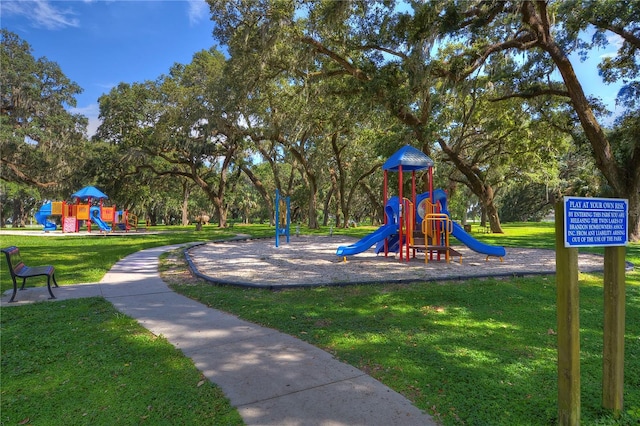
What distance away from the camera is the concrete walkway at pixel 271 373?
2.71 meters

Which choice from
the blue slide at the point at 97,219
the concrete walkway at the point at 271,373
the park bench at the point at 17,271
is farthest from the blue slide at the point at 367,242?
the blue slide at the point at 97,219

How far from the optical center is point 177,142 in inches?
1163

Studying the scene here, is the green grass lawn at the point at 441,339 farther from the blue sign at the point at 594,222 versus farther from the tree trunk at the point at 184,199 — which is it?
the tree trunk at the point at 184,199

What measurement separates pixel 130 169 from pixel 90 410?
36636 mm

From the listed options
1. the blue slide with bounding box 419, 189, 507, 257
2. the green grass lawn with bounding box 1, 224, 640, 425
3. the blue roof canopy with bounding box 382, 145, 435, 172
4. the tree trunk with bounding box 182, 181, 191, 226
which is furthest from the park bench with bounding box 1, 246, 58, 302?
the tree trunk with bounding box 182, 181, 191, 226

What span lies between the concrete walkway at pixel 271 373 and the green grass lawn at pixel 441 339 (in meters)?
0.21

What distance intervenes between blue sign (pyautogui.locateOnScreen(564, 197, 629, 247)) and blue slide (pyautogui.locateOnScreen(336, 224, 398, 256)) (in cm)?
797

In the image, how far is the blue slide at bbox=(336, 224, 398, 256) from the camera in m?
10.6

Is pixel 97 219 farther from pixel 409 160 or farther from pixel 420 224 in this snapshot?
pixel 409 160

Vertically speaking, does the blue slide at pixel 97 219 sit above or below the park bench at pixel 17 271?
above

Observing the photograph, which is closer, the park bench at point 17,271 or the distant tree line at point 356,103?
the park bench at point 17,271

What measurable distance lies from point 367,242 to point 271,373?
769cm

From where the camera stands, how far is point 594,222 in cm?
261

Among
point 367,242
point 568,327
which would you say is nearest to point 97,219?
point 367,242
